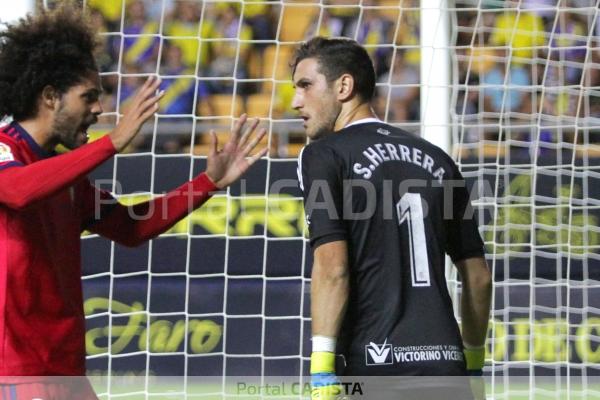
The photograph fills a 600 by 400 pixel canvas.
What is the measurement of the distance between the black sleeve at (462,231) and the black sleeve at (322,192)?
0.45 m

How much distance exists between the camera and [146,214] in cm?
354

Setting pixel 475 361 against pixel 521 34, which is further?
pixel 521 34

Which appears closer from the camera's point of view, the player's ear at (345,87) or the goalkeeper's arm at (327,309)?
the goalkeeper's arm at (327,309)

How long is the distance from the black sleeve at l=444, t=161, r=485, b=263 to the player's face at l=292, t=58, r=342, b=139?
42cm

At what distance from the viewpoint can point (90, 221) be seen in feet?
11.4

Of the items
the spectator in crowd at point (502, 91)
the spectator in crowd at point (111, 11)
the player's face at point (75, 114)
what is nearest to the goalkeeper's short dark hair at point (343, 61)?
the player's face at point (75, 114)

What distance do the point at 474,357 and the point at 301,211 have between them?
10.7 feet

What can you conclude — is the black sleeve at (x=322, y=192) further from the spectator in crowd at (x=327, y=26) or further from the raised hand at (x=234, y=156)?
the spectator in crowd at (x=327, y=26)

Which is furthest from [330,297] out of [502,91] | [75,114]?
[502,91]

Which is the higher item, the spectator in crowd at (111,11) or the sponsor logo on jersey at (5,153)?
the spectator in crowd at (111,11)

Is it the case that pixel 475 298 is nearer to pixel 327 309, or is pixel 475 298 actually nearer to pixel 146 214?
pixel 327 309

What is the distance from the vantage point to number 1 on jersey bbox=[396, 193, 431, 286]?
3.17 m

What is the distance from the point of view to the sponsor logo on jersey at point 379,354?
3094mm

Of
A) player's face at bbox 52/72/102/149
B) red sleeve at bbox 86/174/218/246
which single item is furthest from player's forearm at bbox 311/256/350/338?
player's face at bbox 52/72/102/149
